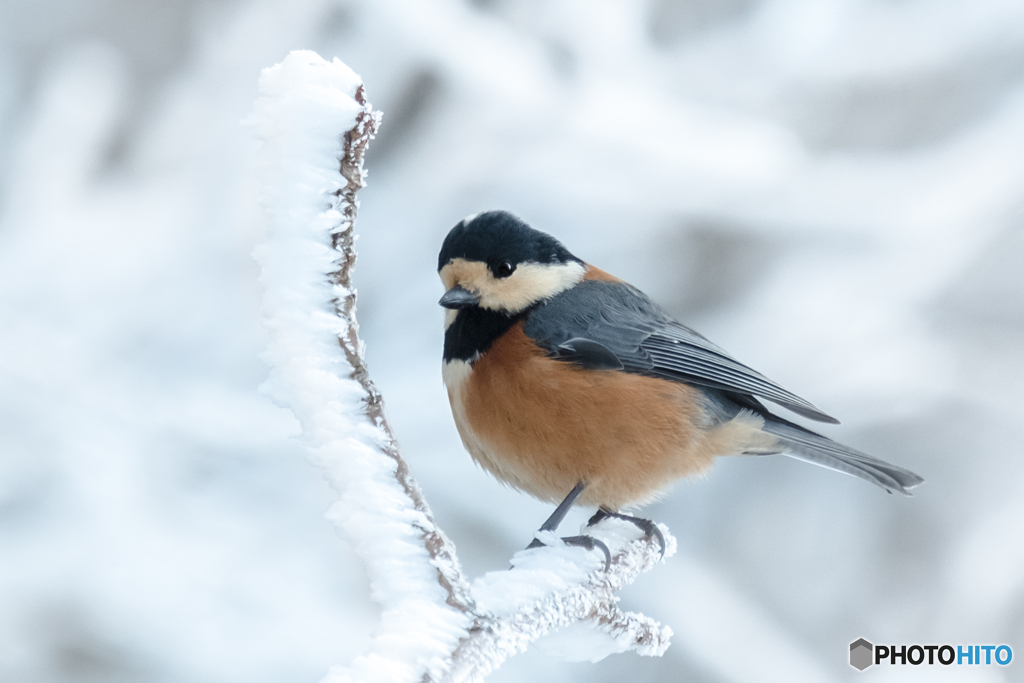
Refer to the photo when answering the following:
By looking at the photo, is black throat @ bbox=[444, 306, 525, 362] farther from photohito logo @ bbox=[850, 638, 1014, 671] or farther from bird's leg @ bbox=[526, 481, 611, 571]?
photohito logo @ bbox=[850, 638, 1014, 671]

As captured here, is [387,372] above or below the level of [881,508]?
below

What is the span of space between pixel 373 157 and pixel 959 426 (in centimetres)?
191

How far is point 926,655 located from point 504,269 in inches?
62.6

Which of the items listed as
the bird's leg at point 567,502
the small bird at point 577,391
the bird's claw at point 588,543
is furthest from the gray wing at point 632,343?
the bird's claw at point 588,543

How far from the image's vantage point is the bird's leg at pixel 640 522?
1.49 m

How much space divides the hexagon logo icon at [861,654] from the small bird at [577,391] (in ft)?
2.33

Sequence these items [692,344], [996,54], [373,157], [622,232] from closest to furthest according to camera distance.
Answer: [692,344], [373,157], [622,232], [996,54]

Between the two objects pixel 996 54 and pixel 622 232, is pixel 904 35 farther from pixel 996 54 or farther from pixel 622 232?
pixel 622 232

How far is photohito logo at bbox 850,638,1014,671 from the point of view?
6.87ft

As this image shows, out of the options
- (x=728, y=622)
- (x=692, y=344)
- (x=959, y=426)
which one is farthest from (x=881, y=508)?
(x=692, y=344)

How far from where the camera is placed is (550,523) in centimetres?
143

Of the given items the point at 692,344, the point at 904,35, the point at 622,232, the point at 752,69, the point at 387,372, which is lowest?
the point at 387,372

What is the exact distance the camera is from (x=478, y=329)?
1.56 meters

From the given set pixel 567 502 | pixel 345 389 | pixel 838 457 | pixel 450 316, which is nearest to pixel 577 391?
pixel 567 502
